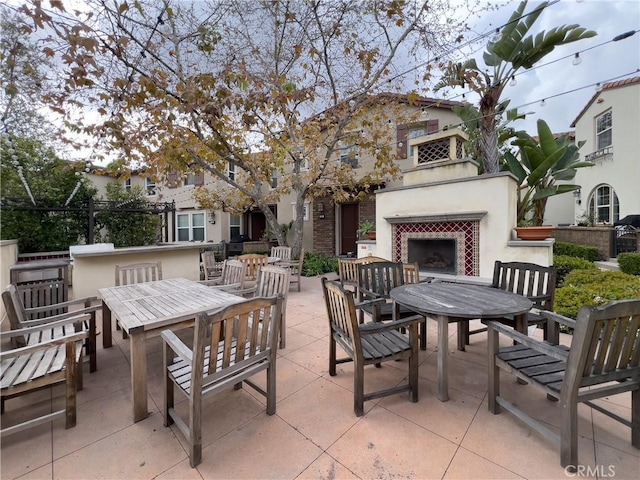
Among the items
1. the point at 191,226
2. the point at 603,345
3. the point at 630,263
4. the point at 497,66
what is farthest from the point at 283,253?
the point at 191,226

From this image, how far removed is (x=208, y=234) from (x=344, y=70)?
10.3m

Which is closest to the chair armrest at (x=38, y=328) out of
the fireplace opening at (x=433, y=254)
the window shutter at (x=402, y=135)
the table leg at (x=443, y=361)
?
the table leg at (x=443, y=361)

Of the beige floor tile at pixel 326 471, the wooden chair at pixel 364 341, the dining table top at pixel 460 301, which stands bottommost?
the beige floor tile at pixel 326 471

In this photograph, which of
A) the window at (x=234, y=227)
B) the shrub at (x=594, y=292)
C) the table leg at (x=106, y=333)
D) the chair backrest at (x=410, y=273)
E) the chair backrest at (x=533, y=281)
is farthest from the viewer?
the window at (x=234, y=227)

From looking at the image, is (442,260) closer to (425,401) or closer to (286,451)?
(425,401)

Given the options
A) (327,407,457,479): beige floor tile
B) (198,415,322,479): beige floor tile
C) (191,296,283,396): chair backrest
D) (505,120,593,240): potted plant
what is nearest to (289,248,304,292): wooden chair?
(191,296,283,396): chair backrest

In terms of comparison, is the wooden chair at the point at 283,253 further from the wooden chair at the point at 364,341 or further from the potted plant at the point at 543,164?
the potted plant at the point at 543,164

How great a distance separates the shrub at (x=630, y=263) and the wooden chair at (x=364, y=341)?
7121 millimetres

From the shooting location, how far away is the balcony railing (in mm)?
10606

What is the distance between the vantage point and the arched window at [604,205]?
10898 mm

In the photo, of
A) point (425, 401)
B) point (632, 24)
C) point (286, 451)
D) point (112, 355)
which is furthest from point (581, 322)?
point (632, 24)

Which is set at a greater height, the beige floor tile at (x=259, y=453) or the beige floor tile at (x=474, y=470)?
the beige floor tile at (x=474, y=470)

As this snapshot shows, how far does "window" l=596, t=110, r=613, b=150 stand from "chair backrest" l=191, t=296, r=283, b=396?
49.8 feet

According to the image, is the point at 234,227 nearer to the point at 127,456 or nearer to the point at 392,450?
the point at 127,456
